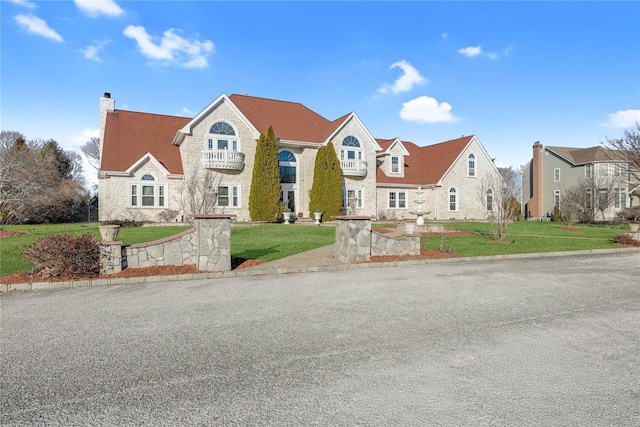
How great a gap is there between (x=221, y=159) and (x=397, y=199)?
16.7 m

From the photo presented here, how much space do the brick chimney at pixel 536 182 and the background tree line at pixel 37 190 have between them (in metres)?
50.2

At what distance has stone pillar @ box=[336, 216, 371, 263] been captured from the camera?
36.6ft

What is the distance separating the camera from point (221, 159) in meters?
26.8

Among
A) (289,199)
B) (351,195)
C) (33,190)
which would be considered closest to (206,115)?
(289,199)

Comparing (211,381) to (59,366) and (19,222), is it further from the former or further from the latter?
(19,222)

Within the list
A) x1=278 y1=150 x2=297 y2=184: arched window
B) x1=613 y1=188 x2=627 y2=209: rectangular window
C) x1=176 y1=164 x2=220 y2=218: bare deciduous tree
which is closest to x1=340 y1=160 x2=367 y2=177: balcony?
x1=278 y1=150 x2=297 y2=184: arched window

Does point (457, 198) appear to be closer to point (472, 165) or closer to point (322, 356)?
point (472, 165)

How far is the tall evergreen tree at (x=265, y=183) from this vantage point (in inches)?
1078

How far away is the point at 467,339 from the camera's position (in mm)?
4816

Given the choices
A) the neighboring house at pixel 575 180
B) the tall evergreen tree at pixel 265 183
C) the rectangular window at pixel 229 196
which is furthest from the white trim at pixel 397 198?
the neighboring house at pixel 575 180

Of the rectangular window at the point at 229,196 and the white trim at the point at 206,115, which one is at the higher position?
the white trim at the point at 206,115

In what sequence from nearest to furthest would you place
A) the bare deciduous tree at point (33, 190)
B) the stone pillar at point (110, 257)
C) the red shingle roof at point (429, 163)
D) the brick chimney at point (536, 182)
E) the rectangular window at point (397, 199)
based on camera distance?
the stone pillar at point (110, 257), the bare deciduous tree at point (33, 190), the rectangular window at point (397, 199), the red shingle roof at point (429, 163), the brick chimney at point (536, 182)

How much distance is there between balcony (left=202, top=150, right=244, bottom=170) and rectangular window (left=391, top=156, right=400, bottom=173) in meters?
15.4

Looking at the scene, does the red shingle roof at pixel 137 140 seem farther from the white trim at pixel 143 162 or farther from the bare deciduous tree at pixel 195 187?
the bare deciduous tree at pixel 195 187
